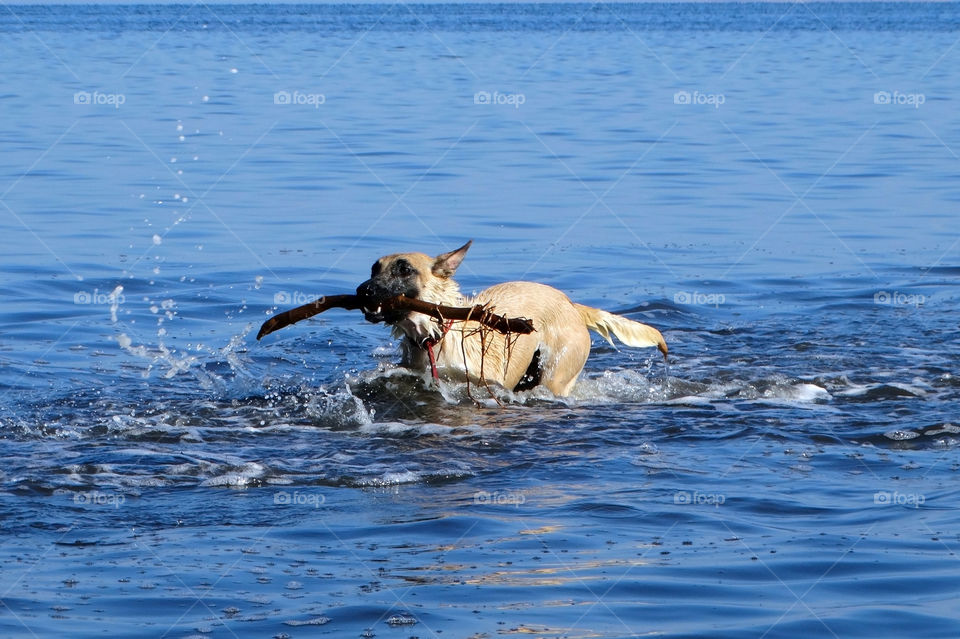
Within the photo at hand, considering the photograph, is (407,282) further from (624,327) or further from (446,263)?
(624,327)

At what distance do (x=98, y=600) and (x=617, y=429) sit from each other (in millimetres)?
4321

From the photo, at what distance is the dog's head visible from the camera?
31.4 ft

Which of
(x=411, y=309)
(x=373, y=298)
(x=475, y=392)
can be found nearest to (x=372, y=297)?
(x=373, y=298)

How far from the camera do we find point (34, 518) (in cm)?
738

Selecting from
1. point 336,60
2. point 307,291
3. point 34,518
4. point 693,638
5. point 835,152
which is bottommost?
point 693,638

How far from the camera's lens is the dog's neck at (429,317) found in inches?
392

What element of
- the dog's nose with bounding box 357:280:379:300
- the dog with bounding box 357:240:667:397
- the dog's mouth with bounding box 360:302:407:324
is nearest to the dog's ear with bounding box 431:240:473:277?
the dog with bounding box 357:240:667:397

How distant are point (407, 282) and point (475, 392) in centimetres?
135

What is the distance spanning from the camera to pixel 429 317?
10094 mm

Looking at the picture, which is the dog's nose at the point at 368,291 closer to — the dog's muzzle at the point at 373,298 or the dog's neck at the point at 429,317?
the dog's muzzle at the point at 373,298

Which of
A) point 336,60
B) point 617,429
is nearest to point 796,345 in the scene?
point 617,429

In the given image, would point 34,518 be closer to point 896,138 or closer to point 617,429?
point 617,429

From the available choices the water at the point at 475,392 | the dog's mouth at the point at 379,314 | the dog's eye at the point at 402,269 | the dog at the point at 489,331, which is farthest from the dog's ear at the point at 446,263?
the water at the point at 475,392

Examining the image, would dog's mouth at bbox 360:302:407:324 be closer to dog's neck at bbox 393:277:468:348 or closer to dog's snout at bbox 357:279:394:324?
dog's snout at bbox 357:279:394:324
